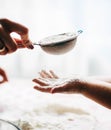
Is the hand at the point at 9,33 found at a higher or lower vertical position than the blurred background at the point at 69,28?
lower

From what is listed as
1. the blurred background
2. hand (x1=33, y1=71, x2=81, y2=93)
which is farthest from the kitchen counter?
the blurred background

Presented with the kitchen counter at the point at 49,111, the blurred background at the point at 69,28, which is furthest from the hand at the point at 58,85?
the blurred background at the point at 69,28

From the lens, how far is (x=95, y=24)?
1648 mm

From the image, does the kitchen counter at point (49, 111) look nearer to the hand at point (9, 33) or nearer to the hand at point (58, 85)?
the hand at point (58, 85)

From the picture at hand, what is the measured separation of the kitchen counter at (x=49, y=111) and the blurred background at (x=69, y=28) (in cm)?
27

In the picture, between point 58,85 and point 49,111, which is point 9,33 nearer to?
point 58,85

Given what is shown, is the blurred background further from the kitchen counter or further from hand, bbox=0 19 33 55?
hand, bbox=0 19 33 55

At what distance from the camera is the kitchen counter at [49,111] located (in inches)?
41.7

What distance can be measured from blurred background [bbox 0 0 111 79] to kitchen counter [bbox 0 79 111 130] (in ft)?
0.89

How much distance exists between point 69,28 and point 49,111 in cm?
58

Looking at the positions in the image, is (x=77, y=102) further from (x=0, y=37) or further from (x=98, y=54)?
(x=0, y=37)

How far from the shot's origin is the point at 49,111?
4.03ft

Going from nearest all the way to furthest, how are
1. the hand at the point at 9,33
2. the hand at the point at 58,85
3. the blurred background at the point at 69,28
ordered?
the hand at the point at 9,33, the hand at the point at 58,85, the blurred background at the point at 69,28

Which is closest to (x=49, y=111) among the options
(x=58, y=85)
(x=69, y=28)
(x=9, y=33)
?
(x=58, y=85)
